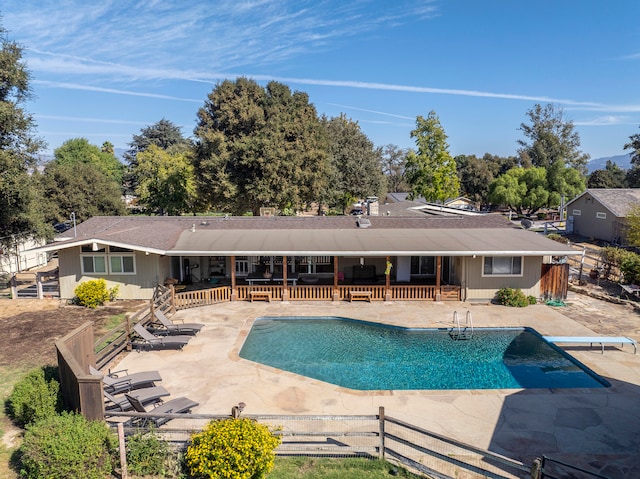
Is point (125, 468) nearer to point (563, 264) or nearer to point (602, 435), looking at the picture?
point (602, 435)

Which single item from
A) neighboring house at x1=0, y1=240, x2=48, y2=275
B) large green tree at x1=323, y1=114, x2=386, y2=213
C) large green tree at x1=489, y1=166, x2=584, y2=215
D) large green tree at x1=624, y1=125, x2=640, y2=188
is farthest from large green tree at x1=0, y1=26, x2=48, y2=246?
large green tree at x1=624, y1=125, x2=640, y2=188

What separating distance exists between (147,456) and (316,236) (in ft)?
53.0

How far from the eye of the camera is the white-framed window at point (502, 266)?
21344mm

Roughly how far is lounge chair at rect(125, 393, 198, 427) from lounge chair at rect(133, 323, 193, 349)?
406cm

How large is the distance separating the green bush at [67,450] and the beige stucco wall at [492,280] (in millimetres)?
16892

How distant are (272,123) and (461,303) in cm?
2334

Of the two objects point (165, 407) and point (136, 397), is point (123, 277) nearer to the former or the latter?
point (136, 397)

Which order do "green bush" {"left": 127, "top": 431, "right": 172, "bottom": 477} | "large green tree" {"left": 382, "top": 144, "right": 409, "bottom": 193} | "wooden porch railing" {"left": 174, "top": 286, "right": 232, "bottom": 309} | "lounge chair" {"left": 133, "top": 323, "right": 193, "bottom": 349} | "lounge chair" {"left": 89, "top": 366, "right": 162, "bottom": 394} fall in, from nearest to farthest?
"green bush" {"left": 127, "top": 431, "right": 172, "bottom": 477} < "lounge chair" {"left": 89, "top": 366, "right": 162, "bottom": 394} < "lounge chair" {"left": 133, "top": 323, "right": 193, "bottom": 349} < "wooden porch railing" {"left": 174, "top": 286, "right": 232, "bottom": 309} < "large green tree" {"left": 382, "top": 144, "right": 409, "bottom": 193}

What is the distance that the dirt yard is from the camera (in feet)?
47.4

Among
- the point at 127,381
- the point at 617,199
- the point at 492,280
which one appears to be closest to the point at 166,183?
the point at 492,280

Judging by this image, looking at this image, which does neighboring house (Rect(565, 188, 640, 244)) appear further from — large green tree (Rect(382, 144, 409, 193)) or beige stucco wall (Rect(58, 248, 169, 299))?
large green tree (Rect(382, 144, 409, 193))

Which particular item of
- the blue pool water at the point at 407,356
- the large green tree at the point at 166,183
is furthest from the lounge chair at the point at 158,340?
the large green tree at the point at 166,183

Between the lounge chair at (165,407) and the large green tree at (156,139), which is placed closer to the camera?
the lounge chair at (165,407)

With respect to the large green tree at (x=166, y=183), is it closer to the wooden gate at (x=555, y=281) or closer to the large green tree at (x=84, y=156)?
the large green tree at (x=84, y=156)
